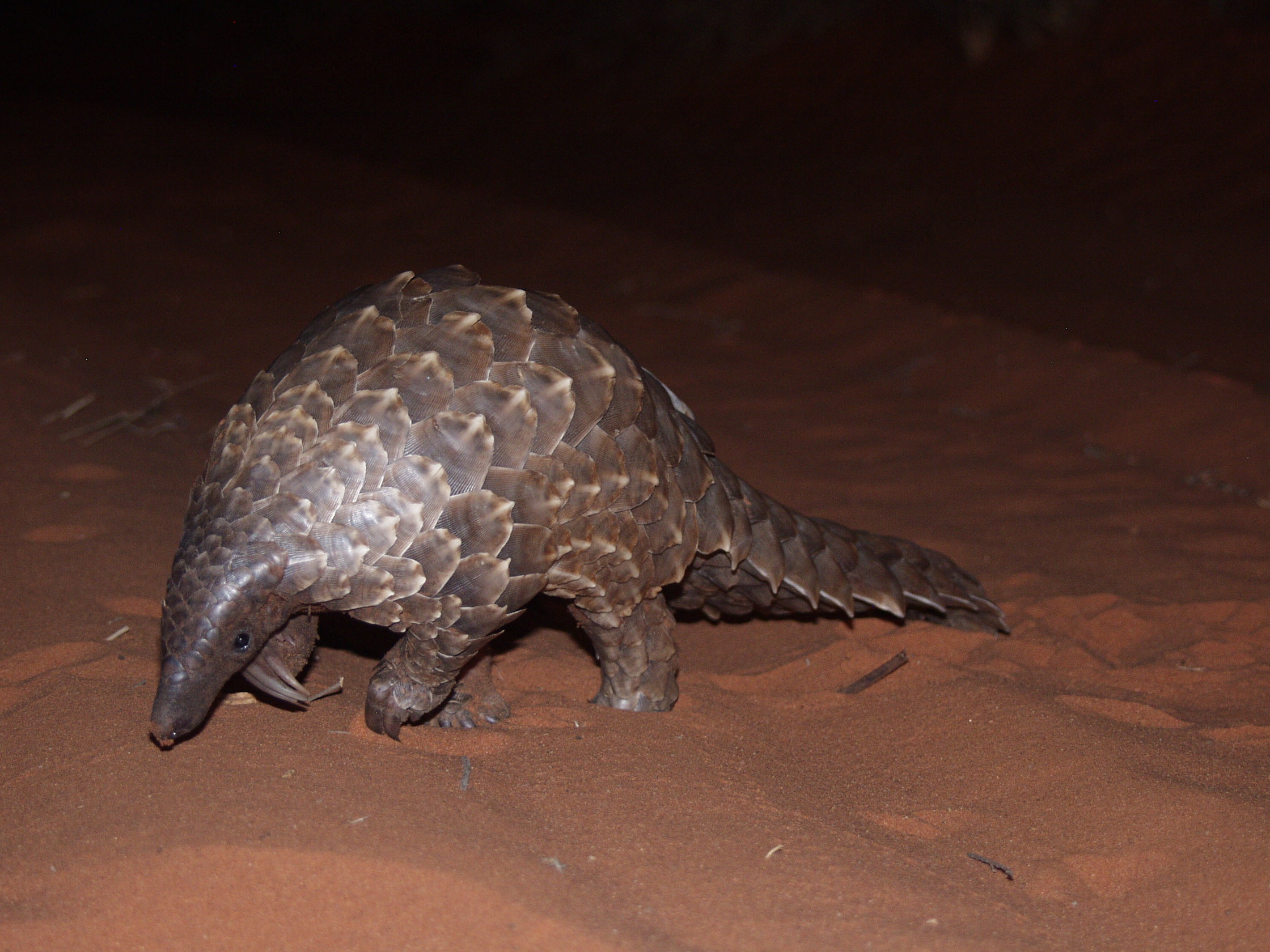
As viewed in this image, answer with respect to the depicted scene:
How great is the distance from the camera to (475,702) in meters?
3.72

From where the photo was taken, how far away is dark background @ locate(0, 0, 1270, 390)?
9945 mm

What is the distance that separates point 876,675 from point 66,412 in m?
4.39

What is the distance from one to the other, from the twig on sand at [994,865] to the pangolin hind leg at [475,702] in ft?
5.11

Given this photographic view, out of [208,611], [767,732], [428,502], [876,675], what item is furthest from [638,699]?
[208,611]

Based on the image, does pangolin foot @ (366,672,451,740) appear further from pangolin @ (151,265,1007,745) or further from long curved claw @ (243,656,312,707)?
long curved claw @ (243,656,312,707)

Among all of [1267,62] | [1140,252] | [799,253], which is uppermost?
[1267,62]

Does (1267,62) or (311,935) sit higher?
(1267,62)

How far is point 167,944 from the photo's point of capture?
96.9 inches

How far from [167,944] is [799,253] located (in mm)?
9748

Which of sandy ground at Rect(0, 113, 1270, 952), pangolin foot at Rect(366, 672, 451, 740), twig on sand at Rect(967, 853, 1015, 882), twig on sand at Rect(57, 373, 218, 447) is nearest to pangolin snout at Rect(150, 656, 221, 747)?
sandy ground at Rect(0, 113, 1270, 952)

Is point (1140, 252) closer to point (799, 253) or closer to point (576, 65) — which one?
point (799, 253)

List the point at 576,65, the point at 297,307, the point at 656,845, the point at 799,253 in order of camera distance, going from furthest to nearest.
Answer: the point at 576,65 → the point at 799,253 → the point at 297,307 → the point at 656,845

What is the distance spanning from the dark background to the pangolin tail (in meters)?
4.29

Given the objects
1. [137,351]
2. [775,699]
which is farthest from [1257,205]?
[137,351]
